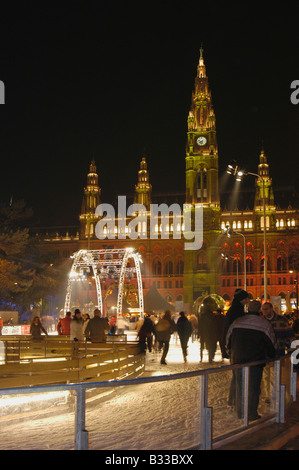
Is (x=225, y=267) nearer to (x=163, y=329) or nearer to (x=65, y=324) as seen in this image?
(x=65, y=324)


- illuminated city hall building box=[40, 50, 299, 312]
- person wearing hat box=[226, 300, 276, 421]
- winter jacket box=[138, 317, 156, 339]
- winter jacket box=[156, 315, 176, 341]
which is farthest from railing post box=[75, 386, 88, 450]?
illuminated city hall building box=[40, 50, 299, 312]

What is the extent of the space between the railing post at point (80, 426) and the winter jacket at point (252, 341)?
3348mm

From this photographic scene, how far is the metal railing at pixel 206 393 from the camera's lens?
4.74 meters

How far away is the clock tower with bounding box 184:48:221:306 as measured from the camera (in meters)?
85.2

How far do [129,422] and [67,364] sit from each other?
22.6 ft

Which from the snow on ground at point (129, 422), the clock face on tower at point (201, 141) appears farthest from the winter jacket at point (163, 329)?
the clock face on tower at point (201, 141)

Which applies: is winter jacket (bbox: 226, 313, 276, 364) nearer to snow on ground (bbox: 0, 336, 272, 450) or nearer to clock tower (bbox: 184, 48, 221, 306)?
snow on ground (bbox: 0, 336, 272, 450)

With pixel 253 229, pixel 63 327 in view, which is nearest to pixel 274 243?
pixel 253 229

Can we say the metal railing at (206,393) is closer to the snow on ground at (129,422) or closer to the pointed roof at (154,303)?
the snow on ground at (129,422)

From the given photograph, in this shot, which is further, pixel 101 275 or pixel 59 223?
pixel 59 223

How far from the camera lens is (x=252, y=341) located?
767 centimetres
